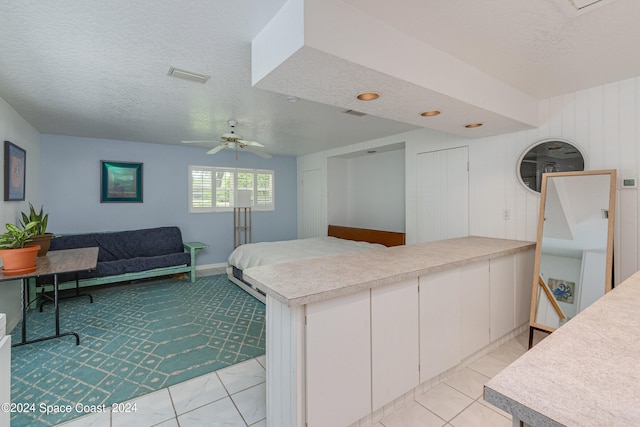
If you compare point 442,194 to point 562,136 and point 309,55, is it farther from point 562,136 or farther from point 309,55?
point 309,55

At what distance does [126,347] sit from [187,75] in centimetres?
247

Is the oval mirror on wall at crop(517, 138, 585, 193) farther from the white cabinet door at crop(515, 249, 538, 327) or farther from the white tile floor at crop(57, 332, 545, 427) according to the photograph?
the white tile floor at crop(57, 332, 545, 427)

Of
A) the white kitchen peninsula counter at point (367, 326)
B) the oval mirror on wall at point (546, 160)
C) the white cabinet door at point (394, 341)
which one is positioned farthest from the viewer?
the oval mirror on wall at point (546, 160)

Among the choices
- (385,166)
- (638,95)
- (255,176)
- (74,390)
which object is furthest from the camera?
(255,176)

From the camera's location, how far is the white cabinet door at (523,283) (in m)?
2.74

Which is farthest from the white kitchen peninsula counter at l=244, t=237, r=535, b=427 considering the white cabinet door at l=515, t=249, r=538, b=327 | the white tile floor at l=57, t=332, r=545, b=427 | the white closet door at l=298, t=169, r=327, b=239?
the white closet door at l=298, t=169, r=327, b=239

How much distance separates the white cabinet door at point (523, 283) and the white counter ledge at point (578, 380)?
1.88 metres

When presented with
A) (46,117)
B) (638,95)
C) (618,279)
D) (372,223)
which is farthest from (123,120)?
(618,279)


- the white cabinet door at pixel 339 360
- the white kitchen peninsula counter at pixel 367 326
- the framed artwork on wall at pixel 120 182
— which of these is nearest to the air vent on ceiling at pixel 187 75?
the white kitchen peninsula counter at pixel 367 326

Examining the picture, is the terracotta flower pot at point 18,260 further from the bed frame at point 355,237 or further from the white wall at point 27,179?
the bed frame at point 355,237

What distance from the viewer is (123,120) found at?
3.64m

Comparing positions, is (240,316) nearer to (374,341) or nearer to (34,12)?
(374,341)

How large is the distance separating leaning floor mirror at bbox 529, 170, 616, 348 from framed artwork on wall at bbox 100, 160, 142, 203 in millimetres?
5765

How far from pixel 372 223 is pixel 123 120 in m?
4.31
